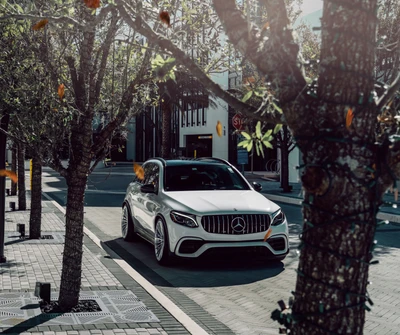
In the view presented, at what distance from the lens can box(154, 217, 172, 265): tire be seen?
9.82 metres

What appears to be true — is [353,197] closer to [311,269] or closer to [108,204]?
[311,269]

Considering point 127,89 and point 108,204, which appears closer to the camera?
point 127,89

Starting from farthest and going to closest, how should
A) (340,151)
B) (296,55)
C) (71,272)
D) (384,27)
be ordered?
(384,27) < (71,272) < (296,55) < (340,151)

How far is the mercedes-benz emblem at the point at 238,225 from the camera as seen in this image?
9.49m

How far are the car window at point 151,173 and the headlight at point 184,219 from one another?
1.52 m

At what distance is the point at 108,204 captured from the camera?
21.1 meters

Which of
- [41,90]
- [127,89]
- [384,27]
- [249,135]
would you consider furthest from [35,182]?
[384,27]

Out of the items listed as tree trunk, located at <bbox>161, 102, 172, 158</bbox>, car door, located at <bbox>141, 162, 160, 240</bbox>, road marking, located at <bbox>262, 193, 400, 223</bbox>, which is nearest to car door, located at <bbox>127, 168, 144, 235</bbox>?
car door, located at <bbox>141, 162, 160, 240</bbox>

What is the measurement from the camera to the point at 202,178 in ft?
36.7

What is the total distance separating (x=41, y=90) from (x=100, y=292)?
2529 mm

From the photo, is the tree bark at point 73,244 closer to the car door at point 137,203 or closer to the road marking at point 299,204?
the car door at point 137,203

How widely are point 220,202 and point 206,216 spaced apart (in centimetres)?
48

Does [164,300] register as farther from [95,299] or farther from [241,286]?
[241,286]

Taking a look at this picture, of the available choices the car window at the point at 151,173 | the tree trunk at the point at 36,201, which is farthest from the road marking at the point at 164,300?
the tree trunk at the point at 36,201
